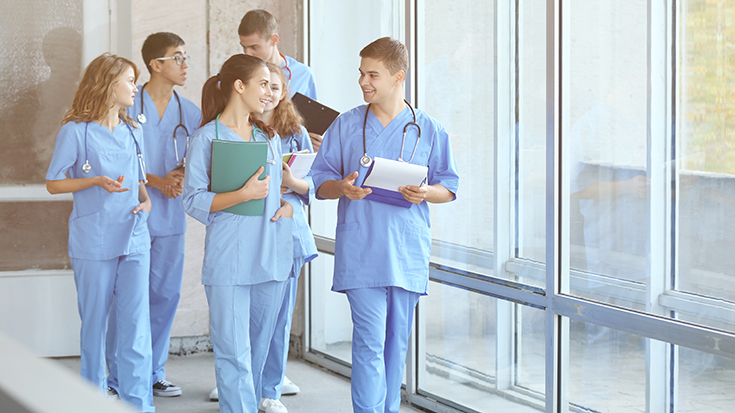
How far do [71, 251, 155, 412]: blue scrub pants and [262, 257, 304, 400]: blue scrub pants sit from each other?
49 centimetres

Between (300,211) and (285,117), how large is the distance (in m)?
0.38

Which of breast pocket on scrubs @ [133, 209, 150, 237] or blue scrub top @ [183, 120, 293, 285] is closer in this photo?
blue scrub top @ [183, 120, 293, 285]

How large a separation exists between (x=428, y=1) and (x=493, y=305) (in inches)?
51.9

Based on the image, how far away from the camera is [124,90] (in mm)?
2705

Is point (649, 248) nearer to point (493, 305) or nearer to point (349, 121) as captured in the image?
point (493, 305)

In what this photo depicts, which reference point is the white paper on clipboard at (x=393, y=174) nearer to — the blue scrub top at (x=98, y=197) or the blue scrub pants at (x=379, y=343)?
the blue scrub pants at (x=379, y=343)

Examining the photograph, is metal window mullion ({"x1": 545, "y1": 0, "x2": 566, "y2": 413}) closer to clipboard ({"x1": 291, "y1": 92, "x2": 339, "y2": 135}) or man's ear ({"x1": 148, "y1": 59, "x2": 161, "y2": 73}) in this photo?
clipboard ({"x1": 291, "y1": 92, "x2": 339, "y2": 135})

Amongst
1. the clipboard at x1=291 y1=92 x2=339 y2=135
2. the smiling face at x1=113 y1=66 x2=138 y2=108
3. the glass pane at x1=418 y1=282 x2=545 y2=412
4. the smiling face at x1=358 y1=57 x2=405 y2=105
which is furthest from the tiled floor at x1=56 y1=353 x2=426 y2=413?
the smiling face at x1=358 y1=57 x2=405 y2=105

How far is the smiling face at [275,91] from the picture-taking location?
264 cm

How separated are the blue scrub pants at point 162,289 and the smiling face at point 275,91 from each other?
887 millimetres


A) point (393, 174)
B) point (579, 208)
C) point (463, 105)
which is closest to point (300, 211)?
point (393, 174)

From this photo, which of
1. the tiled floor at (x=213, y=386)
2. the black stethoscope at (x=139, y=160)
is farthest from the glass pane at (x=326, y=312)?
the black stethoscope at (x=139, y=160)

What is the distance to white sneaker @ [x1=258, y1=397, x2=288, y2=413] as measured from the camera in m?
2.88

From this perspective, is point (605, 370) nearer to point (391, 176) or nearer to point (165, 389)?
point (391, 176)
